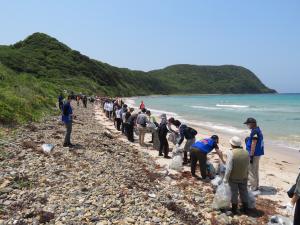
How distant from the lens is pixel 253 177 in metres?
9.23

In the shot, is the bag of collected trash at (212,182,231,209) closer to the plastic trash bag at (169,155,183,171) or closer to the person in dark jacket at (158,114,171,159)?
the plastic trash bag at (169,155,183,171)

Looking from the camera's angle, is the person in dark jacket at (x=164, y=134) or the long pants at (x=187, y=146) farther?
the person in dark jacket at (x=164, y=134)

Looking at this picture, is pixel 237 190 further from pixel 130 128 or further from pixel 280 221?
pixel 130 128

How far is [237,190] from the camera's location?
743 cm

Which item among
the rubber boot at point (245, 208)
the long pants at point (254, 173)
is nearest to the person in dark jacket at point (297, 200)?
the rubber boot at point (245, 208)

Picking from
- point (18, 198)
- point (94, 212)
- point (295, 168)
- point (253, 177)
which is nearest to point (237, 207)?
point (253, 177)

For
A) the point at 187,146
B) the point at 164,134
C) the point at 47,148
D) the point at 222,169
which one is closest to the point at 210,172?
the point at 222,169

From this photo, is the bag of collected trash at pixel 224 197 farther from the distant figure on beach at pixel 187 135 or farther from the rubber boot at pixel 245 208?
the distant figure on beach at pixel 187 135

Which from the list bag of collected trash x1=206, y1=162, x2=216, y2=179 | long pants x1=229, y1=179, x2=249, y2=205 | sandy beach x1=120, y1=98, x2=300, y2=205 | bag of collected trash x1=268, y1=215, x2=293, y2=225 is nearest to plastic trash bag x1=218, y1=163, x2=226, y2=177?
bag of collected trash x1=206, y1=162, x2=216, y2=179

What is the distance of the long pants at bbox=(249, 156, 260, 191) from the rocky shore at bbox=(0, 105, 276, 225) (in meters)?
0.66

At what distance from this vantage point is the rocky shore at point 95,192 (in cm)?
627

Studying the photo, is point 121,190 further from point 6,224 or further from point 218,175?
point 218,175

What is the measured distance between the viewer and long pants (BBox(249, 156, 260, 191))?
29.5ft

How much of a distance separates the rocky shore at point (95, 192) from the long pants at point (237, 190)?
1.19 ft
